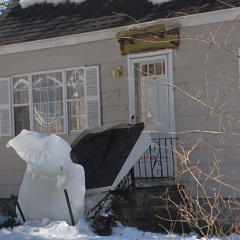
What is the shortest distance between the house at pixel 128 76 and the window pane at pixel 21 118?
0.07 ft

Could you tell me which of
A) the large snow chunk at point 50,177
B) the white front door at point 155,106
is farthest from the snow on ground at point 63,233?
the white front door at point 155,106

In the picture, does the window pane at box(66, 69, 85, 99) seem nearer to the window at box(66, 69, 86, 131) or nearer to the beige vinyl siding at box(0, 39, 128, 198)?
the window at box(66, 69, 86, 131)

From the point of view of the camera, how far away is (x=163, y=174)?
25.0ft

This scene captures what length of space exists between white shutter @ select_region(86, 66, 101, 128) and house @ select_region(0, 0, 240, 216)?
20 millimetres

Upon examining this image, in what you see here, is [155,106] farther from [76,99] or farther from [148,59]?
[76,99]

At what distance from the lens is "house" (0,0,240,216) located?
7.10 m

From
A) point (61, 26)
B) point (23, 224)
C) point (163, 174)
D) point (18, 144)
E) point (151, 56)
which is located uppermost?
point (61, 26)

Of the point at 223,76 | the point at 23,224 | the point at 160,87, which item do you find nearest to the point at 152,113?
the point at 160,87

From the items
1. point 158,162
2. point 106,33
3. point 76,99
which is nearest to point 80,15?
point 106,33

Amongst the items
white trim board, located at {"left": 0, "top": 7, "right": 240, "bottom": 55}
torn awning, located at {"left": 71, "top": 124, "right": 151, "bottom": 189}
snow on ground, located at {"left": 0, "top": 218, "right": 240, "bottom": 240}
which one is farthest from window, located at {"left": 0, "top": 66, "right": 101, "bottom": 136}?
snow on ground, located at {"left": 0, "top": 218, "right": 240, "bottom": 240}

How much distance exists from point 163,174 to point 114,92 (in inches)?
73.7

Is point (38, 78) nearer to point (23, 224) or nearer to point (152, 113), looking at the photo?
point (152, 113)

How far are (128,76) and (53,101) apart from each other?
5.94 feet

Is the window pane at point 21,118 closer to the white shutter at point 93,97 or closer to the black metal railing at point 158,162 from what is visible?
the white shutter at point 93,97
